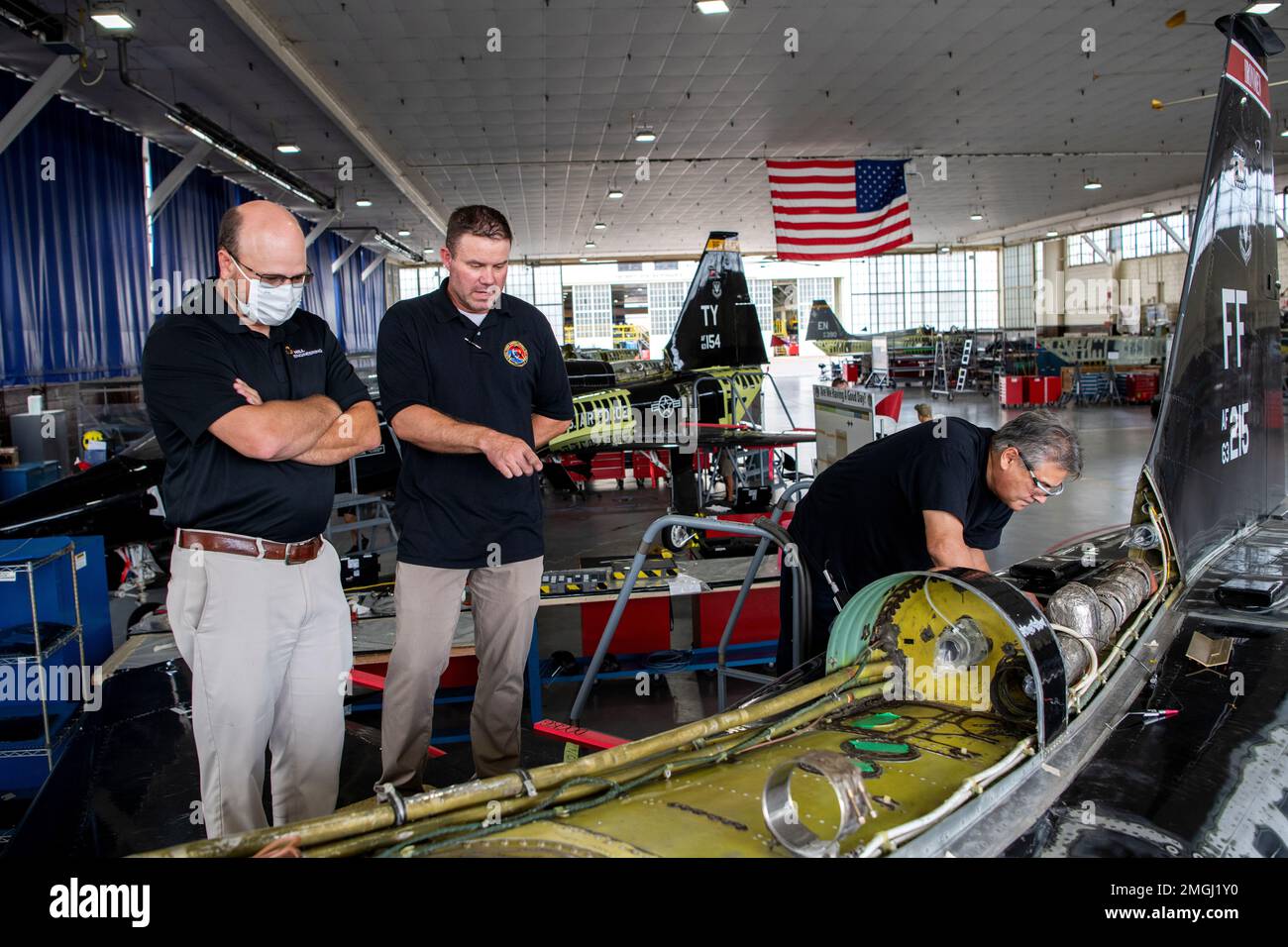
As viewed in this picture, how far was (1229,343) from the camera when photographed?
12.2ft

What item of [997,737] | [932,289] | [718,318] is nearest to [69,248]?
[718,318]

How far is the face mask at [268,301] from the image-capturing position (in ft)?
7.20

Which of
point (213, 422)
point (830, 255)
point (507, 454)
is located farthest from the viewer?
point (830, 255)

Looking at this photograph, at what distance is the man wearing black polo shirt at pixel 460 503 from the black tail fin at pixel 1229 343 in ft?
7.11

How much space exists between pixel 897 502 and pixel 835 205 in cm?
1353

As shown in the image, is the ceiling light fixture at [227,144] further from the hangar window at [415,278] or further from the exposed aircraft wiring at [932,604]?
the hangar window at [415,278]

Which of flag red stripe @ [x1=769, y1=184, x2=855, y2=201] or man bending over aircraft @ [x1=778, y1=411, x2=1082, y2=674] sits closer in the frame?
man bending over aircraft @ [x1=778, y1=411, x2=1082, y2=674]

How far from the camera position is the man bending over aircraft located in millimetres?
2617

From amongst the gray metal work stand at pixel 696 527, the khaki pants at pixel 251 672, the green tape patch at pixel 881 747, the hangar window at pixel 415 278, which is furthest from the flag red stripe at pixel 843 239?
the hangar window at pixel 415 278

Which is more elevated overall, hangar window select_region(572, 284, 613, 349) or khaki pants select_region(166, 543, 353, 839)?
hangar window select_region(572, 284, 613, 349)

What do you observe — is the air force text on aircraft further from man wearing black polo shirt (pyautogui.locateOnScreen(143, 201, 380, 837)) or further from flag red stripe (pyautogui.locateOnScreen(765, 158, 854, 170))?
flag red stripe (pyautogui.locateOnScreen(765, 158, 854, 170))

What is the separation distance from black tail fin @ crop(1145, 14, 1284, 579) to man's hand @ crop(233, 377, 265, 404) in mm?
2790
